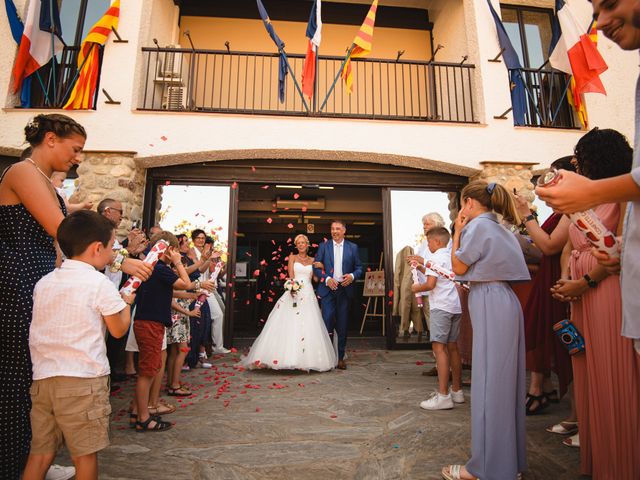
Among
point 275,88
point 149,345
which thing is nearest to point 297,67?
point 275,88

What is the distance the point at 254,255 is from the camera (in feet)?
40.0

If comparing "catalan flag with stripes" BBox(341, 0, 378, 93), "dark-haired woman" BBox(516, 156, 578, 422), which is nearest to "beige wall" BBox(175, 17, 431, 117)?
"catalan flag with stripes" BBox(341, 0, 378, 93)

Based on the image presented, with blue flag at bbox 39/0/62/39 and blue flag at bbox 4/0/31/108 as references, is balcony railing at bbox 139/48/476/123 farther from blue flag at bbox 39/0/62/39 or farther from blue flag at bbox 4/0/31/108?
blue flag at bbox 4/0/31/108

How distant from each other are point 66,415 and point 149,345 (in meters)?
1.30

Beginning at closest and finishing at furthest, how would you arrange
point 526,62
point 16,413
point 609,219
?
1. point 16,413
2. point 609,219
3. point 526,62

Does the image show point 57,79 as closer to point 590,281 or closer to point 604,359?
Answer: point 590,281

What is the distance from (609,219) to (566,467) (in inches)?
58.1

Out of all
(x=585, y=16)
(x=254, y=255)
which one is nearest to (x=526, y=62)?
(x=585, y=16)

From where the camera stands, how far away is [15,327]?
72.8 inches

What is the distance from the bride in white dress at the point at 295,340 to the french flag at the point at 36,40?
554 centimetres

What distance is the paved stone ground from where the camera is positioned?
2.22 meters

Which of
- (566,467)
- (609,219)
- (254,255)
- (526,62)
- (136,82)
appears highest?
(526,62)

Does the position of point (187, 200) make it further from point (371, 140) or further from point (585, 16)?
point (585, 16)

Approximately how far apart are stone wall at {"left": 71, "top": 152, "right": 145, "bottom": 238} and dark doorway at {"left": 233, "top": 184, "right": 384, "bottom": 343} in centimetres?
337
